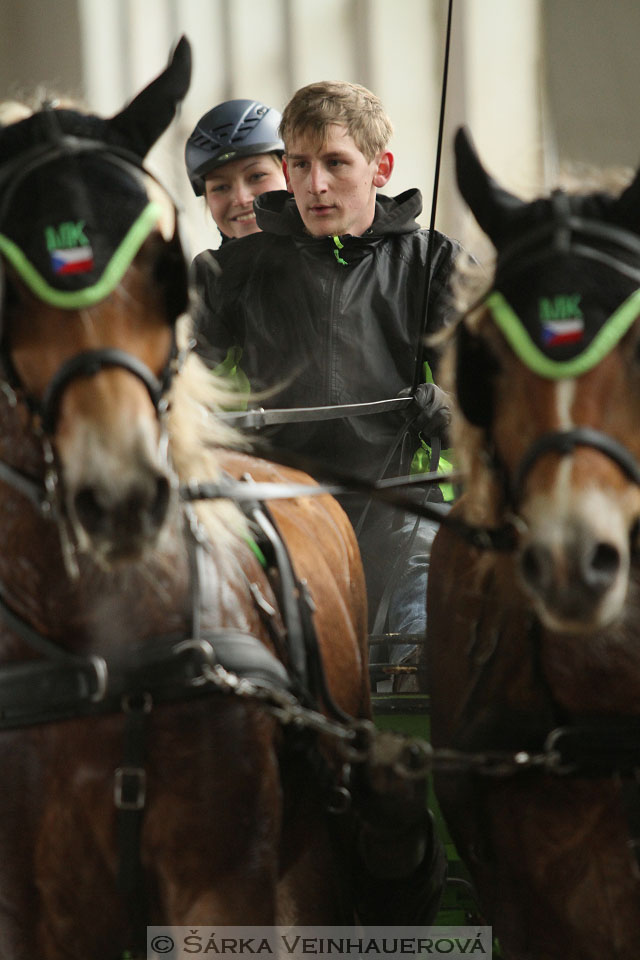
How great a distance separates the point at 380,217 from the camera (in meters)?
2.27

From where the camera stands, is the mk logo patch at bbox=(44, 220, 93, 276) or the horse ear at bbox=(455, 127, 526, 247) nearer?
the mk logo patch at bbox=(44, 220, 93, 276)

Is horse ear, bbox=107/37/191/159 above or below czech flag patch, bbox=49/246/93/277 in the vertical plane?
above

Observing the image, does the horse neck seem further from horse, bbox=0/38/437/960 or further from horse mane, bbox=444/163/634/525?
horse mane, bbox=444/163/634/525

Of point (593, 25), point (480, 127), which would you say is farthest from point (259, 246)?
point (480, 127)

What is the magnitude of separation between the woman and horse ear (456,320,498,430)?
5.14 ft

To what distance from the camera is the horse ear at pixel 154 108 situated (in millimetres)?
1286

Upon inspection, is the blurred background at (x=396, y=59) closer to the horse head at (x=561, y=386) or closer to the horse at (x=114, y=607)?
the horse head at (x=561, y=386)

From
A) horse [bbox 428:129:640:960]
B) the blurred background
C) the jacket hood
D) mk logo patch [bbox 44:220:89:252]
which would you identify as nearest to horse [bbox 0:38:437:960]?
mk logo patch [bbox 44:220:89:252]

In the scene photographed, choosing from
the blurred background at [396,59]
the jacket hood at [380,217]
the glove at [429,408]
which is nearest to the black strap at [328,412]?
the glove at [429,408]

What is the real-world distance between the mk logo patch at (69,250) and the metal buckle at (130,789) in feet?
Answer: 1.59

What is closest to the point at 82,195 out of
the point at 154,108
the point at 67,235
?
the point at 67,235

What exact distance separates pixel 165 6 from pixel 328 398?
136 inches

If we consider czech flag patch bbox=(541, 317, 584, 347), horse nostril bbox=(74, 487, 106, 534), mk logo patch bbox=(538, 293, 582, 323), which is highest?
mk logo patch bbox=(538, 293, 582, 323)

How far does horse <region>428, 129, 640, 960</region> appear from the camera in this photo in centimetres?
111
